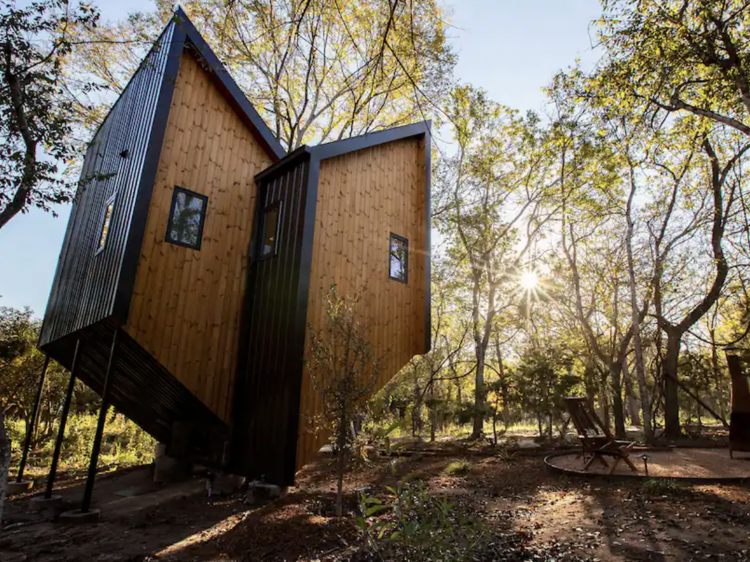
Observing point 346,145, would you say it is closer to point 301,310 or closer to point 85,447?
point 301,310

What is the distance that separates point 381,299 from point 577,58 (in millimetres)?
8994

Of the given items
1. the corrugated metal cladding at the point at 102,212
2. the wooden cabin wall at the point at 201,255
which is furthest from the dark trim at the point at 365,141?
the corrugated metal cladding at the point at 102,212

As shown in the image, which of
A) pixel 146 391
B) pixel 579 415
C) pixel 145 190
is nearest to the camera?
pixel 145 190

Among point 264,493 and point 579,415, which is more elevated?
point 579,415

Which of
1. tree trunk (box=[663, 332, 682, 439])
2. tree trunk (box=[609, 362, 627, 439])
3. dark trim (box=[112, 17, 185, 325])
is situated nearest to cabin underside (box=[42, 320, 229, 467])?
dark trim (box=[112, 17, 185, 325])

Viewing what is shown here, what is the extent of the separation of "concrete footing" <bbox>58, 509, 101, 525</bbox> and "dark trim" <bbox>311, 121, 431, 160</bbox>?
7050 millimetres

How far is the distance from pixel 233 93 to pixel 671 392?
1583 centimetres

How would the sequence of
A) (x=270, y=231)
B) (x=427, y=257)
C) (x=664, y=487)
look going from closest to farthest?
1. (x=664, y=487)
2. (x=270, y=231)
3. (x=427, y=257)

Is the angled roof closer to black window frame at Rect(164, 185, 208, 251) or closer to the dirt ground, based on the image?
black window frame at Rect(164, 185, 208, 251)

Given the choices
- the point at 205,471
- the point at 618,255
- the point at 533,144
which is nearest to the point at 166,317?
the point at 205,471

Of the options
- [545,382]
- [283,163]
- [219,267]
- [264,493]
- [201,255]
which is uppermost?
[283,163]

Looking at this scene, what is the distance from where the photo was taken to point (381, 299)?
30.0 ft

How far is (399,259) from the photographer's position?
10.0 metres

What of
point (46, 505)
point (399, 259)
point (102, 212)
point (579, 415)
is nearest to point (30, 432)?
point (46, 505)
